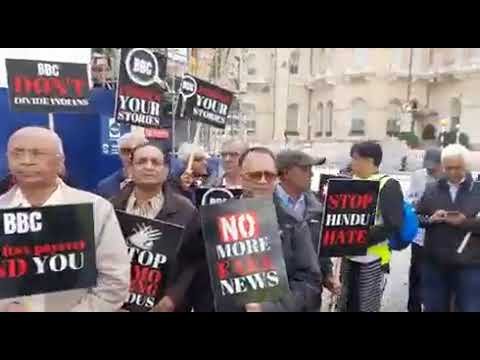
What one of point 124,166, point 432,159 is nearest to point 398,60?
point 432,159

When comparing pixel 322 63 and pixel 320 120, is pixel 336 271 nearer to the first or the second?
pixel 322 63

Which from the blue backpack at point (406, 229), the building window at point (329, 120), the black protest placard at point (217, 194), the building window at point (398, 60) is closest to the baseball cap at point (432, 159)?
the blue backpack at point (406, 229)

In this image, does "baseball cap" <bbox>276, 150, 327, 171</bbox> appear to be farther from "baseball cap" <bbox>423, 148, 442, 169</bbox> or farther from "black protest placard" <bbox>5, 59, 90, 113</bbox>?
"baseball cap" <bbox>423, 148, 442, 169</bbox>

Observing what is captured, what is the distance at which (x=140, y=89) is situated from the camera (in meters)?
5.18

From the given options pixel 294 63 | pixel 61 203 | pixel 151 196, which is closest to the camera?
pixel 61 203

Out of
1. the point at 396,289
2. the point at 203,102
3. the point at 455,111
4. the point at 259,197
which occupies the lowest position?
the point at 396,289

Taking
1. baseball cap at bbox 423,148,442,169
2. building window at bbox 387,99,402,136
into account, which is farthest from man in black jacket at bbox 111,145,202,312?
building window at bbox 387,99,402,136

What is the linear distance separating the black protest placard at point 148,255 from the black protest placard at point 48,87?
6.35 ft

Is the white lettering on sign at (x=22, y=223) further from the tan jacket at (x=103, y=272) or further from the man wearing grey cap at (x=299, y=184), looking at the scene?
the man wearing grey cap at (x=299, y=184)

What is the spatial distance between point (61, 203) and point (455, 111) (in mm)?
53085

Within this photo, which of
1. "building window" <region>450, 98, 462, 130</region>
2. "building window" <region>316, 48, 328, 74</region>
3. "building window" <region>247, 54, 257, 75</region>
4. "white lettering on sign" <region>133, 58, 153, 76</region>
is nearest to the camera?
"white lettering on sign" <region>133, 58, 153, 76</region>

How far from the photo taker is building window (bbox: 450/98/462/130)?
5144 centimetres

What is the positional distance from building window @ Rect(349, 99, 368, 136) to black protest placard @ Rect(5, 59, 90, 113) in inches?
1957
